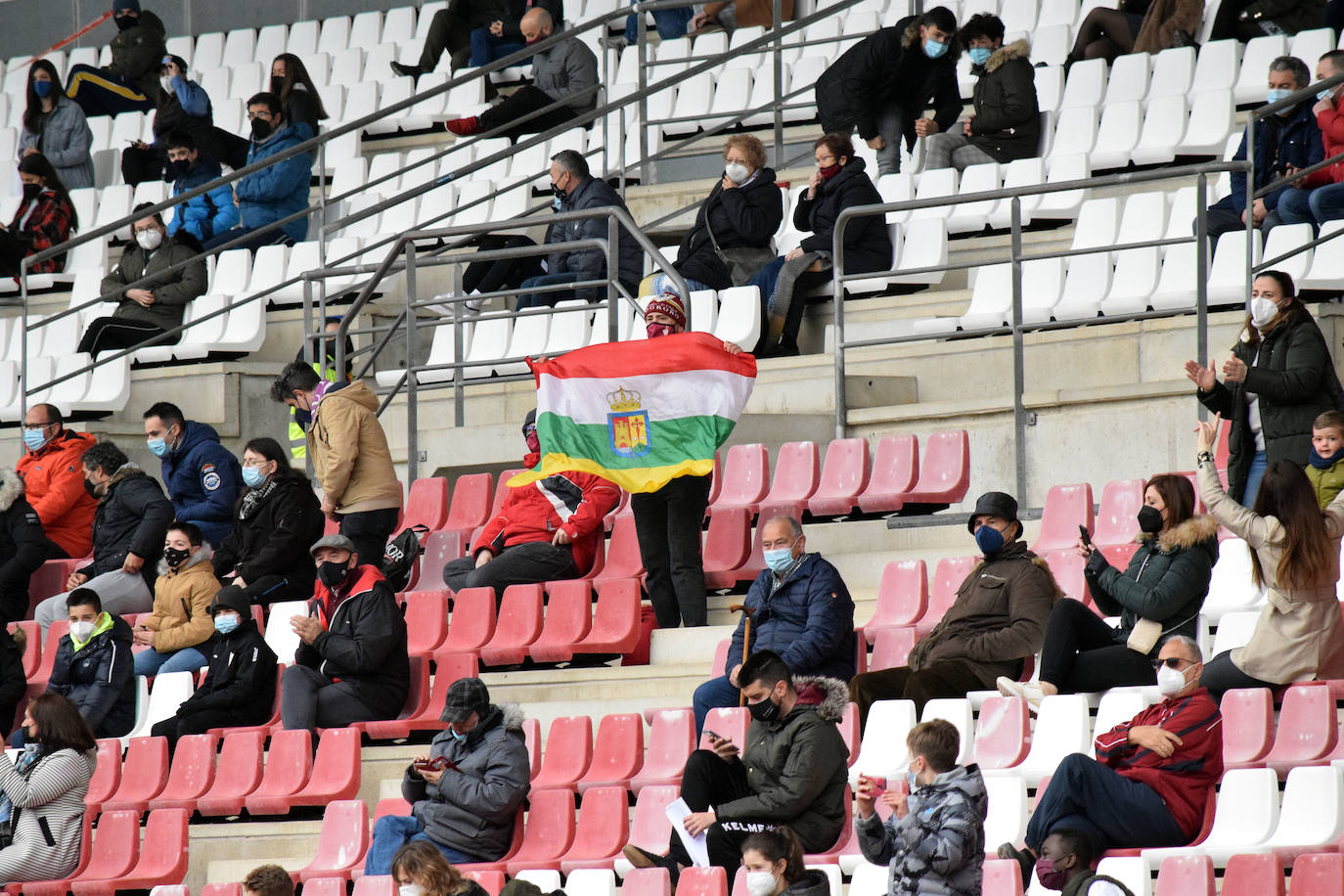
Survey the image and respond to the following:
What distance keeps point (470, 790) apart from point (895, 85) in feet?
18.8

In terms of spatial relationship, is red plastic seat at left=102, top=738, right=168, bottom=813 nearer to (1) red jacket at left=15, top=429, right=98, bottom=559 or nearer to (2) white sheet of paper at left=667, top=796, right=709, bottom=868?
(1) red jacket at left=15, top=429, right=98, bottom=559

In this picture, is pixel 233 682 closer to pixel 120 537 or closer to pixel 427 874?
pixel 120 537

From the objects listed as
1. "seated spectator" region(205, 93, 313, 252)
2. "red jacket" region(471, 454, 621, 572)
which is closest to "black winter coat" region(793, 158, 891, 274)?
"red jacket" region(471, 454, 621, 572)

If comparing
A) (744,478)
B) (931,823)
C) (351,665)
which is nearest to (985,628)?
(931,823)

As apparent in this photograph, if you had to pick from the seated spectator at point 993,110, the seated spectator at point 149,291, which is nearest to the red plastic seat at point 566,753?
the seated spectator at point 993,110

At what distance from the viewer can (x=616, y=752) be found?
8.09 m

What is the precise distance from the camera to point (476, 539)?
32.3 ft

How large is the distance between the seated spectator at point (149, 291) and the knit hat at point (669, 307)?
163 inches

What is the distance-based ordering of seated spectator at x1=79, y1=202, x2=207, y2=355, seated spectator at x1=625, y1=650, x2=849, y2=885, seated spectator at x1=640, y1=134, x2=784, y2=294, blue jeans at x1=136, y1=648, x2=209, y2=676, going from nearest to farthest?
seated spectator at x1=625, y1=650, x2=849, y2=885 < blue jeans at x1=136, y1=648, x2=209, y2=676 < seated spectator at x1=640, y1=134, x2=784, y2=294 < seated spectator at x1=79, y1=202, x2=207, y2=355

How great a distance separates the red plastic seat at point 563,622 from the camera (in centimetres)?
898

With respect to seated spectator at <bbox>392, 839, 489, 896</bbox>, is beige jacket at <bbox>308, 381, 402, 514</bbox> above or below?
above

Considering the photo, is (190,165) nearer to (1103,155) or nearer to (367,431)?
(367,431)

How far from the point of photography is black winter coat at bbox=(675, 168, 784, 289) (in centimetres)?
1112

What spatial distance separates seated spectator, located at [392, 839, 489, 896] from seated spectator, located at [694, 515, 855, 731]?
155 centimetres
